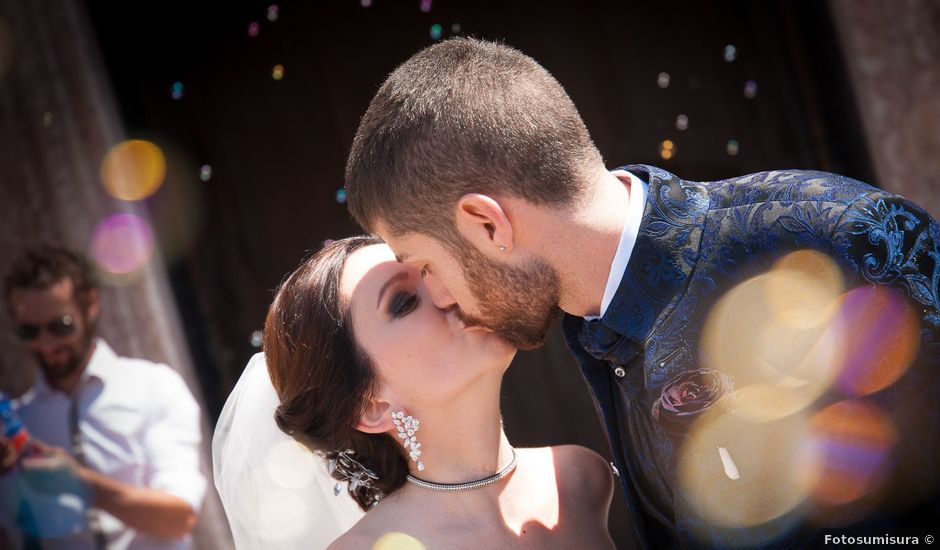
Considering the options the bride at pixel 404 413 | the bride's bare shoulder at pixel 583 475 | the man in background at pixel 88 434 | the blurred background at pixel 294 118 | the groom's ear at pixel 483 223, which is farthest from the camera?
the blurred background at pixel 294 118

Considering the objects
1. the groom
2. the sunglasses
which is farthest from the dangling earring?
the sunglasses

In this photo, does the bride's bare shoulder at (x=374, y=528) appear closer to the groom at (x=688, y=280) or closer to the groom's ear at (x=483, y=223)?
the groom at (x=688, y=280)

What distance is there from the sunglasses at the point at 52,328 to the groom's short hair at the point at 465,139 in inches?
94.2

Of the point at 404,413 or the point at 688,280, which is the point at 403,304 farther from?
the point at 688,280

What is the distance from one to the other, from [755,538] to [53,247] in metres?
3.21

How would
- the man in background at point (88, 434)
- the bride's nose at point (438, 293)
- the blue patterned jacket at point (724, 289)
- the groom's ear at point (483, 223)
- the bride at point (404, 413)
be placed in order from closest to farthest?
1. the blue patterned jacket at point (724, 289)
2. the groom's ear at point (483, 223)
3. the bride's nose at point (438, 293)
4. the bride at point (404, 413)
5. the man in background at point (88, 434)

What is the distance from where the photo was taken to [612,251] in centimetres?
215

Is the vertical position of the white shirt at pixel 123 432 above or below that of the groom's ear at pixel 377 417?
below

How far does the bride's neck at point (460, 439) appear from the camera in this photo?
8.36 feet

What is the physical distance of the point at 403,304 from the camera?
250 centimetres

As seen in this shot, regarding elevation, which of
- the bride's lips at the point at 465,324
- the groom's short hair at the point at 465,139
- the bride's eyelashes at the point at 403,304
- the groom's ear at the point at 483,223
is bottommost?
the bride's lips at the point at 465,324

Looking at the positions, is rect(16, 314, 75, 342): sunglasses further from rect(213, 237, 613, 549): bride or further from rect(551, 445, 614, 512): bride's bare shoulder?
rect(551, 445, 614, 512): bride's bare shoulder

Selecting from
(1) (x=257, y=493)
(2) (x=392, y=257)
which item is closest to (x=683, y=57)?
(2) (x=392, y=257)

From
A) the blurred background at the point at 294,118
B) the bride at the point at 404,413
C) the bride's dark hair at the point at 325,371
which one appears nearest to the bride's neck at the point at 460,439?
the bride at the point at 404,413
